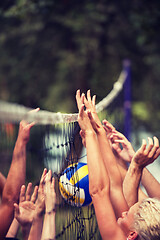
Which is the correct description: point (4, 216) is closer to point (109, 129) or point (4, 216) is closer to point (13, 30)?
point (109, 129)

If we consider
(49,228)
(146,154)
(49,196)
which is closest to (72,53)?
(146,154)

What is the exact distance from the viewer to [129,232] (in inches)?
107

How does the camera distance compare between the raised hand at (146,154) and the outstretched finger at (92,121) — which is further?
the outstretched finger at (92,121)

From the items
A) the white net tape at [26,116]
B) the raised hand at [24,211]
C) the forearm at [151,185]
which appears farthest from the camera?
the forearm at [151,185]

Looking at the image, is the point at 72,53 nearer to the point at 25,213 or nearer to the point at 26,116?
the point at 26,116

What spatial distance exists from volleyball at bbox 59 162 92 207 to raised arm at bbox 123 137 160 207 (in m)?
0.41

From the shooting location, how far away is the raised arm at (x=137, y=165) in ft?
8.98

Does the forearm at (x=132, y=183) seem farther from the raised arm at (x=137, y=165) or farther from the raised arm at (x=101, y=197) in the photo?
the raised arm at (x=101, y=197)

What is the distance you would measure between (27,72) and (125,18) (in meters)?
3.33

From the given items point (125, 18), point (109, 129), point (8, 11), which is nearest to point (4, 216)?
point (109, 129)

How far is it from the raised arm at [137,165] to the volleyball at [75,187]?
1.33 feet

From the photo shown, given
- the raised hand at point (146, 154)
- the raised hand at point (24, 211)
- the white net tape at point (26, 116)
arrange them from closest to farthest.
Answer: the white net tape at point (26, 116)
the raised hand at point (24, 211)
the raised hand at point (146, 154)

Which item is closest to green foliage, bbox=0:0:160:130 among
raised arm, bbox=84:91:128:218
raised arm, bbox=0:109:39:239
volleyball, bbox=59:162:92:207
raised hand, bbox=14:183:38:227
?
volleyball, bbox=59:162:92:207

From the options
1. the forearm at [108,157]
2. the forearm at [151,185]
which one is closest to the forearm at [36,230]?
the forearm at [108,157]
